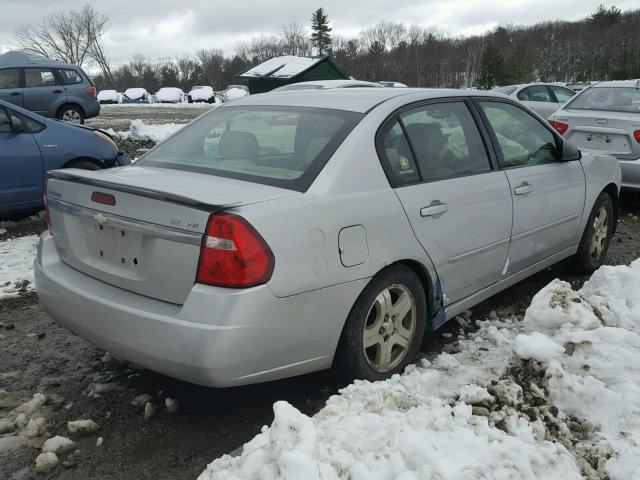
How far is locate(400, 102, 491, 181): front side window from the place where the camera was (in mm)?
3381

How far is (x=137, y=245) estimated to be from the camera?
268 cm

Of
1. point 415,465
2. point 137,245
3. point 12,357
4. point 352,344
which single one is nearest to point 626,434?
point 415,465

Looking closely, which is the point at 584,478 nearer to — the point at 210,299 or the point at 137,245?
the point at 210,299

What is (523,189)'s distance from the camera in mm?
3955

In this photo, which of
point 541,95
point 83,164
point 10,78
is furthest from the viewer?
point 10,78

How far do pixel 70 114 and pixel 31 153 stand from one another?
9.77 meters

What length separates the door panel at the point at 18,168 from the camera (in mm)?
6344

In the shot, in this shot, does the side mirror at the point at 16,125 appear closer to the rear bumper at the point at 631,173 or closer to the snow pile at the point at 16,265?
the snow pile at the point at 16,265

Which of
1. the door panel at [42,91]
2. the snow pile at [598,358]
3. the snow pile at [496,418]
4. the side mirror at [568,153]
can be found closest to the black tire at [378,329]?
the snow pile at [496,418]

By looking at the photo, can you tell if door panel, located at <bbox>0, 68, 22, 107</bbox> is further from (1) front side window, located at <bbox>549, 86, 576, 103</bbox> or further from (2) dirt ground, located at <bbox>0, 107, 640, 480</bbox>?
(1) front side window, located at <bbox>549, 86, 576, 103</bbox>

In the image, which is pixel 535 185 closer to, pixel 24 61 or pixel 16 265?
pixel 16 265

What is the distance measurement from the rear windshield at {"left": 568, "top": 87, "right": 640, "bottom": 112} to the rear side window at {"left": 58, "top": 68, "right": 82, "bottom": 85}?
1215cm

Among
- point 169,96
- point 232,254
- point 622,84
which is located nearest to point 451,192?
point 232,254

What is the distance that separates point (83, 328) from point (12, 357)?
1169mm
